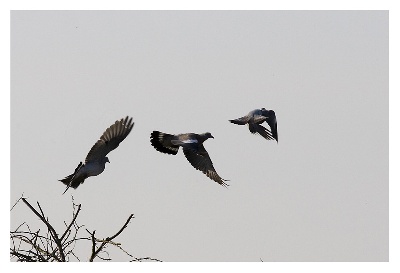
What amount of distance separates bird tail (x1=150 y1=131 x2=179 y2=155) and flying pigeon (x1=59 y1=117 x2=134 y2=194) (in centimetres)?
53

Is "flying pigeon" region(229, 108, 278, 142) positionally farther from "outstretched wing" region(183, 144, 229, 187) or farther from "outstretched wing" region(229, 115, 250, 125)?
"outstretched wing" region(183, 144, 229, 187)

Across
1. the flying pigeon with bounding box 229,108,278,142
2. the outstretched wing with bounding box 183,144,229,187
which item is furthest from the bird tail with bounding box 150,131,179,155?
the flying pigeon with bounding box 229,108,278,142

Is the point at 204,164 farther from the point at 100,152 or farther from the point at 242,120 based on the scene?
the point at 100,152

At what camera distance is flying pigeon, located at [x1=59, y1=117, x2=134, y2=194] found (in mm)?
5512

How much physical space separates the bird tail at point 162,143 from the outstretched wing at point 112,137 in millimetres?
526

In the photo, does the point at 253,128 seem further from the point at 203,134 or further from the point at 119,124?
the point at 119,124

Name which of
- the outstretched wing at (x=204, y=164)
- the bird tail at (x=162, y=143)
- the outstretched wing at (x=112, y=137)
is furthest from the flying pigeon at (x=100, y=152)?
the outstretched wing at (x=204, y=164)

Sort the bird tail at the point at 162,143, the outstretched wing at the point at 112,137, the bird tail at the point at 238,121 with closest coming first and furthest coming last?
the outstretched wing at the point at 112,137 → the bird tail at the point at 162,143 → the bird tail at the point at 238,121

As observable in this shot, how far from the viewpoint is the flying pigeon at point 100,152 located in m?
5.51

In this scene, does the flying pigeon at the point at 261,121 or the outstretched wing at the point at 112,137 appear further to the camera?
the flying pigeon at the point at 261,121

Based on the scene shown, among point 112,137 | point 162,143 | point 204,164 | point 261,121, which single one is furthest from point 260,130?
point 112,137

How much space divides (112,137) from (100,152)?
0.49ft

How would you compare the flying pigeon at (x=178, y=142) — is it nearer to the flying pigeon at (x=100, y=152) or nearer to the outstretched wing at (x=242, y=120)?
the outstretched wing at (x=242, y=120)

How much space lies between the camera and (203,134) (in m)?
6.11
